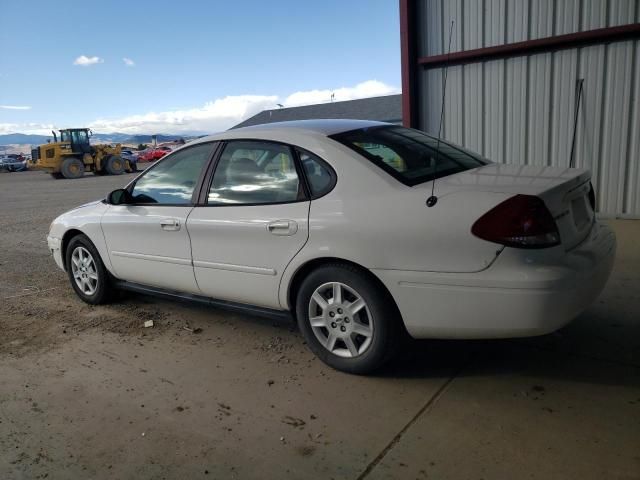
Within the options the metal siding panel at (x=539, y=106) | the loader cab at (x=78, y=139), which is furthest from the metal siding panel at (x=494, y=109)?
the loader cab at (x=78, y=139)

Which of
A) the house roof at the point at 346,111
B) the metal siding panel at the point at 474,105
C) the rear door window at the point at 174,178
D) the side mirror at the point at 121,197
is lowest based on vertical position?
the side mirror at the point at 121,197

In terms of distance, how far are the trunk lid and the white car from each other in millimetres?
12

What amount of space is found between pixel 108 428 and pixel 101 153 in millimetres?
28743

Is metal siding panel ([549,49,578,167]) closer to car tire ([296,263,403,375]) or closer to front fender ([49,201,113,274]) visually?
car tire ([296,263,403,375])

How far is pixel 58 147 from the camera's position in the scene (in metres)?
27.7

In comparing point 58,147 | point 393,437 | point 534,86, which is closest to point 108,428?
point 393,437

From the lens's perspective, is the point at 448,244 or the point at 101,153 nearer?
the point at 448,244

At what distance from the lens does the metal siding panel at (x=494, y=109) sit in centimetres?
A: 838

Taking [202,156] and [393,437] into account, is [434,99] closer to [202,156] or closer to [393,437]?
[202,156]

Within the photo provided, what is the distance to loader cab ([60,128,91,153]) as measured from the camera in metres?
28.4

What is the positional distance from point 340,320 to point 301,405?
558mm

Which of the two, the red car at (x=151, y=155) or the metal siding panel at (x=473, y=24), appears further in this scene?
the red car at (x=151, y=155)

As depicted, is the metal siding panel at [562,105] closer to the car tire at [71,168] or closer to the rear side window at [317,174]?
the rear side window at [317,174]

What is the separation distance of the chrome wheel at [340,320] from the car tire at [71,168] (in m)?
27.1
